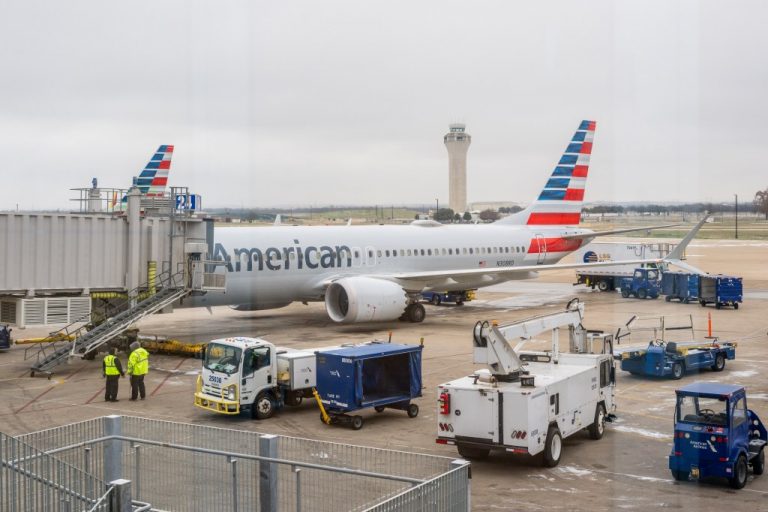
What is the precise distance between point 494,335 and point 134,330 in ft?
51.1

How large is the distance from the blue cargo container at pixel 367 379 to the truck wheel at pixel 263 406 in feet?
3.83

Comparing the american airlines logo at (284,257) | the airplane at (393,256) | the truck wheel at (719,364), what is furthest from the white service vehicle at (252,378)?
the truck wheel at (719,364)

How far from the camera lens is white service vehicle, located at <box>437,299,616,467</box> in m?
13.8

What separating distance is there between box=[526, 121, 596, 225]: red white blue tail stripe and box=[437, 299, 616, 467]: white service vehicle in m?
28.1

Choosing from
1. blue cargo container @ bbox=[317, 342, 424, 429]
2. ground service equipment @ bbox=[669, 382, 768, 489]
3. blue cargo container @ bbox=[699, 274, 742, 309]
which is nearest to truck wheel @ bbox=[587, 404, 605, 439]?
ground service equipment @ bbox=[669, 382, 768, 489]

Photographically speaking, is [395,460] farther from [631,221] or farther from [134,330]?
[631,221]

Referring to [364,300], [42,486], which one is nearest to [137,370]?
[42,486]

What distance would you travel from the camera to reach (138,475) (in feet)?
36.2

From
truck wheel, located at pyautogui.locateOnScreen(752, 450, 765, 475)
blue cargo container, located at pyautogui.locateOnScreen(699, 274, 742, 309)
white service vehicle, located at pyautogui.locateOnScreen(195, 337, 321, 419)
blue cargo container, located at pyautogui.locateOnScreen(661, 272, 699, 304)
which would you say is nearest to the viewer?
truck wheel, located at pyautogui.locateOnScreen(752, 450, 765, 475)

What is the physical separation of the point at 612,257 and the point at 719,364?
26.7m

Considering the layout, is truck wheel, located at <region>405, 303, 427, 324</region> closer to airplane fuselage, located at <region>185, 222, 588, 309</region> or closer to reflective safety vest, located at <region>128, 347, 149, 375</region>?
airplane fuselage, located at <region>185, 222, 588, 309</region>

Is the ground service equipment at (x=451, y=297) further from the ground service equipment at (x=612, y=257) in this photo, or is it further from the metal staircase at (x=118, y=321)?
the metal staircase at (x=118, y=321)

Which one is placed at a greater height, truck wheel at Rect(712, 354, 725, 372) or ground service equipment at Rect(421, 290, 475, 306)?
ground service equipment at Rect(421, 290, 475, 306)

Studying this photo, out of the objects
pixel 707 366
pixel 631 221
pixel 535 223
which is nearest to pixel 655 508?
pixel 707 366
